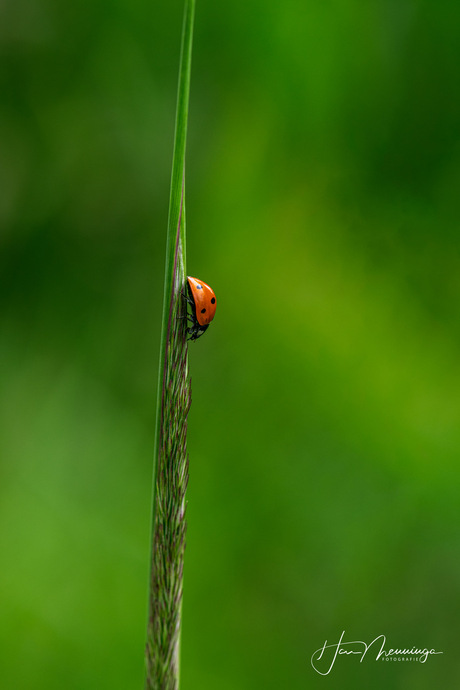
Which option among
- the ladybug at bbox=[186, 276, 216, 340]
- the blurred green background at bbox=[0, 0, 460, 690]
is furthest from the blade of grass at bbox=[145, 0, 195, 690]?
the blurred green background at bbox=[0, 0, 460, 690]

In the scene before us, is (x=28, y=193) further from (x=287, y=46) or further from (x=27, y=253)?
(x=287, y=46)

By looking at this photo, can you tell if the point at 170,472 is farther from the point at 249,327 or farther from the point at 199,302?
the point at 249,327

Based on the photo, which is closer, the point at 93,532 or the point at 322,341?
the point at 93,532

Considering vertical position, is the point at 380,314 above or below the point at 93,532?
above

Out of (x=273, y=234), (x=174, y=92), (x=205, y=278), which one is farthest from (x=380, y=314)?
(x=174, y=92)

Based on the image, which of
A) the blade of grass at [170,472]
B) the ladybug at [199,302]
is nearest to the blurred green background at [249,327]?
the ladybug at [199,302]

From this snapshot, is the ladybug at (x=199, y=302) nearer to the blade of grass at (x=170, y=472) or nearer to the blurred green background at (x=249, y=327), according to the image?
the blade of grass at (x=170, y=472)
